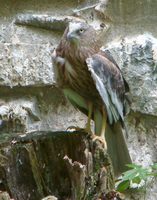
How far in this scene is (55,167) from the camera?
233 centimetres

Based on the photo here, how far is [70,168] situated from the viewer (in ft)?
7.14

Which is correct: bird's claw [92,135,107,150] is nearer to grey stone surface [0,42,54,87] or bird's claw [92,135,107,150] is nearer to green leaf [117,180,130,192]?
green leaf [117,180,130,192]

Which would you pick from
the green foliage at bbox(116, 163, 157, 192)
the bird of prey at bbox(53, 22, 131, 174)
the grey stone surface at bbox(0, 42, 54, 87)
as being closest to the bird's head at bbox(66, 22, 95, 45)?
the bird of prey at bbox(53, 22, 131, 174)

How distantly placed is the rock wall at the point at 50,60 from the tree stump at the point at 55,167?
0.88 ft

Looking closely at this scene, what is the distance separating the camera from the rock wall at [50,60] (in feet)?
8.55

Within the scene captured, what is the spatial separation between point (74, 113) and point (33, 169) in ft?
1.69

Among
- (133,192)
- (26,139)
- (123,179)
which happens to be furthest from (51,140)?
(133,192)

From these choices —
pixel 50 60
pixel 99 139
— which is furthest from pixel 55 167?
pixel 50 60

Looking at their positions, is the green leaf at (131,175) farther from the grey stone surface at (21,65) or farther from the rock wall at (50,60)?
the grey stone surface at (21,65)

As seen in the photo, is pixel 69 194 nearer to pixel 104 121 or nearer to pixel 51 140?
pixel 51 140

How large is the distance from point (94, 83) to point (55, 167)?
42cm

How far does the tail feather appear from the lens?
2.57m

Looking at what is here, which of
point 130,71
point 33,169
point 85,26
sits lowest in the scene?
point 33,169

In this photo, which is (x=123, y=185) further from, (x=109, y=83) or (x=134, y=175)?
(x=109, y=83)
